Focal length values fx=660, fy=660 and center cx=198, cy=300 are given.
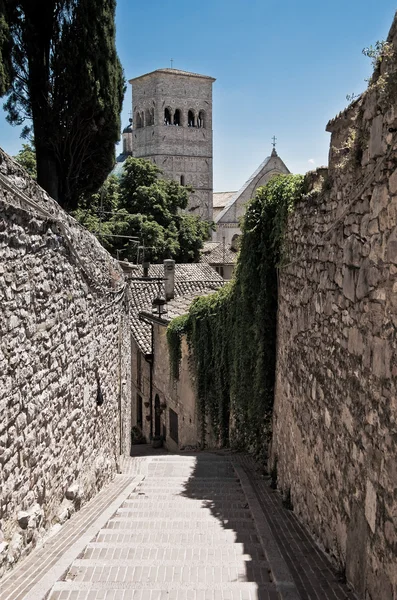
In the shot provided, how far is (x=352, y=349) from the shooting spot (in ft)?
15.6

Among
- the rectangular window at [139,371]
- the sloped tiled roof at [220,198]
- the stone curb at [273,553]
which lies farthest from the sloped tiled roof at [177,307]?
the sloped tiled roof at [220,198]

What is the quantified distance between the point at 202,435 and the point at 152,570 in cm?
1010

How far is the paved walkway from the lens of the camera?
14.3 ft

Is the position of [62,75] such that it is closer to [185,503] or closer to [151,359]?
[185,503]

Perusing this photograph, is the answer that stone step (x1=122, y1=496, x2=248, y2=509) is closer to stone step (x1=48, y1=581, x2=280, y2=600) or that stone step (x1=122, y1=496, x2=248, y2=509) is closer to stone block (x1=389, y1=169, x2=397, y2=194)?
stone step (x1=48, y1=581, x2=280, y2=600)

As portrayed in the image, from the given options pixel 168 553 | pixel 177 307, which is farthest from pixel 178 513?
pixel 177 307

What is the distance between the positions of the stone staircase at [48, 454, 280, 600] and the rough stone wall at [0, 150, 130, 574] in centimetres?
55

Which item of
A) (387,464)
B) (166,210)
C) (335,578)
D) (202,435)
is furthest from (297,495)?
(166,210)

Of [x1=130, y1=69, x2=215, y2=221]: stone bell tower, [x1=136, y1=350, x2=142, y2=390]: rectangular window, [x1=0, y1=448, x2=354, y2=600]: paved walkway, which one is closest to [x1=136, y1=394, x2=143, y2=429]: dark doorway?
[x1=136, y1=350, x2=142, y2=390]: rectangular window

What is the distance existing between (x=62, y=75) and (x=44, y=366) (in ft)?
27.5

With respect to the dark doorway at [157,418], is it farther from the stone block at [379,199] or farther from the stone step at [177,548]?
the stone block at [379,199]

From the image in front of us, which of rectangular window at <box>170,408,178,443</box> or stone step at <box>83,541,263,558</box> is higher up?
stone step at <box>83,541,263,558</box>

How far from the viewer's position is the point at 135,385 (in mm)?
23438

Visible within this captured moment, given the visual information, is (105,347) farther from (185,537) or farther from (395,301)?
(395,301)
